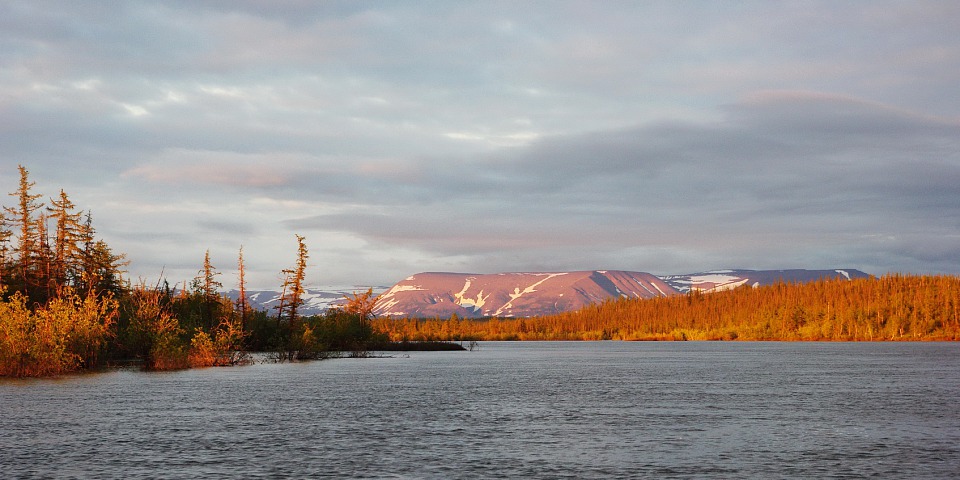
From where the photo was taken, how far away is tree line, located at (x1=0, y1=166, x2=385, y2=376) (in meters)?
79.6

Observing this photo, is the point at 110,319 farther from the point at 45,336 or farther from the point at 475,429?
the point at 475,429

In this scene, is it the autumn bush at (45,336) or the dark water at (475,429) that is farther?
the autumn bush at (45,336)

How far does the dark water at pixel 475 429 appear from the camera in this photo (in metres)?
34.2

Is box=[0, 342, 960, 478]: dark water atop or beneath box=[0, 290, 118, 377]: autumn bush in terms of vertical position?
beneath

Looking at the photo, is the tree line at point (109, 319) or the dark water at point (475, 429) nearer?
the dark water at point (475, 429)

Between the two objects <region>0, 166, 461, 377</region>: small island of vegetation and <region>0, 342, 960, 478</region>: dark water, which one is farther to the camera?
<region>0, 166, 461, 377</region>: small island of vegetation

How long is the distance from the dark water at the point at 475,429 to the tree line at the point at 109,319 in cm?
525

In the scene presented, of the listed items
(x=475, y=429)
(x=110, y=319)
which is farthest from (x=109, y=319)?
(x=475, y=429)

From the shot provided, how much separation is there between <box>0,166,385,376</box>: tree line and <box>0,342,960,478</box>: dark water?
5.25 meters

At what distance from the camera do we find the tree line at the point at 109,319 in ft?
261

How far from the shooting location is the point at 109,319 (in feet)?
297

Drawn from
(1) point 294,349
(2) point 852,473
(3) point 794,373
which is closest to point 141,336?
(1) point 294,349

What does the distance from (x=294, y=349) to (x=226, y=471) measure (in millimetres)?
98315

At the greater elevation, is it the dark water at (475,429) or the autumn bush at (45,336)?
the autumn bush at (45,336)
